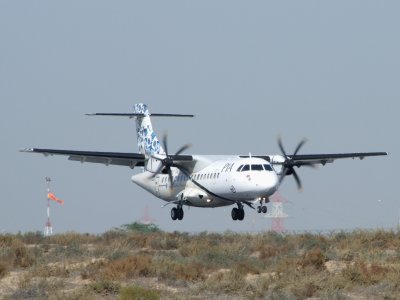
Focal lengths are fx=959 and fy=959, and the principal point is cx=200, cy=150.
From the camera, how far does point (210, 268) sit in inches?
1049

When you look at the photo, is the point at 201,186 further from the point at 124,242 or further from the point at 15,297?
the point at 15,297

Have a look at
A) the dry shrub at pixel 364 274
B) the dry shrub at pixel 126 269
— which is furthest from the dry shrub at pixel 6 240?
the dry shrub at pixel 364 274

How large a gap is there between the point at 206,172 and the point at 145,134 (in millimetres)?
7793

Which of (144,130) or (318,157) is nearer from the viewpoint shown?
(318,157)

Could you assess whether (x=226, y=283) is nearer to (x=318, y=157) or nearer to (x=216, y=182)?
(x=216, y=182)

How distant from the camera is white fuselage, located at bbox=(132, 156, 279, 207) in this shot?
43562 mm

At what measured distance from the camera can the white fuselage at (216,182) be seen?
143ft

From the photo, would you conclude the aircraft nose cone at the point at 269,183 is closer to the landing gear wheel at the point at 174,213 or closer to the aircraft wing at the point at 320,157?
the aircraft wing at the point at 320,157

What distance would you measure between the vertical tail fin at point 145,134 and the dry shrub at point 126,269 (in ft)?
85.7

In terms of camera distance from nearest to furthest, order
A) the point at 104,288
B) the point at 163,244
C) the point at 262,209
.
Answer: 1. the point at 104,288
2. the point at 163,244
3. the point at 262,209

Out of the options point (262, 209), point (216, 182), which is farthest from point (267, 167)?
point (216, 182)

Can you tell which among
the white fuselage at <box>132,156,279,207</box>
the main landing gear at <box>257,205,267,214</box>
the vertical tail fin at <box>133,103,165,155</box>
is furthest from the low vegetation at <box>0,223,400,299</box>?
the vertical tail fin at <box>133,103,165,155</box>

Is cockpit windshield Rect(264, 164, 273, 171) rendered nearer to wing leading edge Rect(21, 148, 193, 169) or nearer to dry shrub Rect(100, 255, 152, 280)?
wing leading edge Rect(21, 148, 193, 169)

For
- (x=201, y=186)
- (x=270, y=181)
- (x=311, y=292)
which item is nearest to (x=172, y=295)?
(x=311, y=292)
